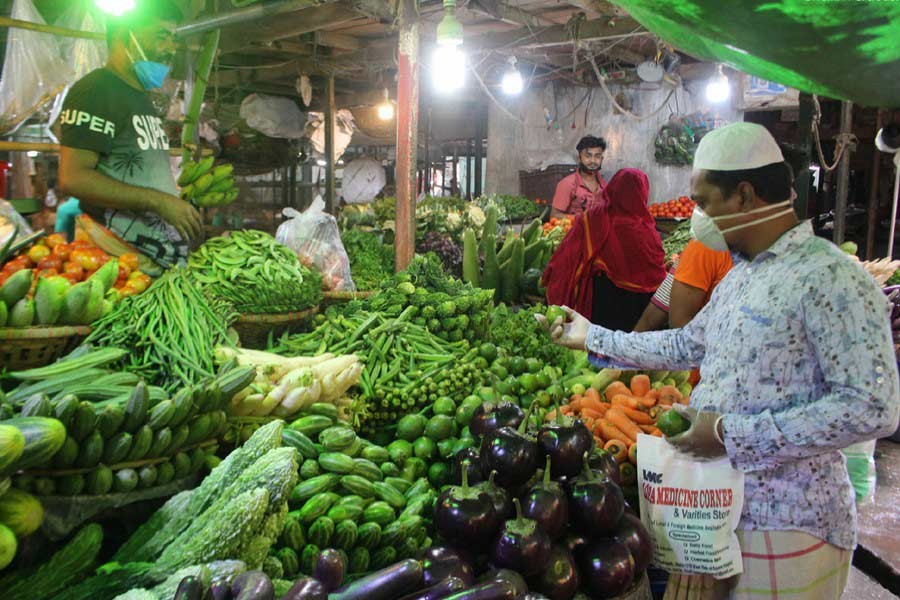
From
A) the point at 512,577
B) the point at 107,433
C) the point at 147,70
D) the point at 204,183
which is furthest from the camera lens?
the point at 204,183

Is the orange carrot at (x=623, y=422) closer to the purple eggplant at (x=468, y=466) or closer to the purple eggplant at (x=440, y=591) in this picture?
the purple eggplant at (x=468, y=466)

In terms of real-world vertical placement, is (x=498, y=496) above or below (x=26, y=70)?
below

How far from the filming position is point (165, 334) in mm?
2646

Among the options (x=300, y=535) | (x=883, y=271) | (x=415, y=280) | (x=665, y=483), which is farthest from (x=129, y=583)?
(x=883, y=271)

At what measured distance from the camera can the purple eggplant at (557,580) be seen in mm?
1904

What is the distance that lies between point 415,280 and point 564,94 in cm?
775

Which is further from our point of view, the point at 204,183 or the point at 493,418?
the point at 204,183

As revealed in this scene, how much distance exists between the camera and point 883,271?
5.92 metres

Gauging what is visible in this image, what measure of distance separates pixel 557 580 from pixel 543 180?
8.87 m

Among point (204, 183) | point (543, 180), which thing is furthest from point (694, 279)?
point (543, 180)

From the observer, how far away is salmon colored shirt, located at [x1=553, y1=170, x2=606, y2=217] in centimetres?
784

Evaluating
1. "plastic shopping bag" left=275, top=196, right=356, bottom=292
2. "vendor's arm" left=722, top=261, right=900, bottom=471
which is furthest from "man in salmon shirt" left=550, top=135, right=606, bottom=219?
"vendor's arm" left=722, top=261, right=900, bottom=471

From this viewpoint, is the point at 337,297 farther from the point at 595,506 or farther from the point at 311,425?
the point at 595,506

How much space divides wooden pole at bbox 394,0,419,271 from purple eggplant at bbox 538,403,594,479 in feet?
8.96
